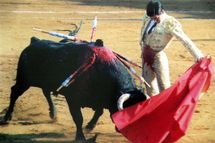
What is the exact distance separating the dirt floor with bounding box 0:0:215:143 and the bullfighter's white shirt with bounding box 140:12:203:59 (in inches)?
47.6

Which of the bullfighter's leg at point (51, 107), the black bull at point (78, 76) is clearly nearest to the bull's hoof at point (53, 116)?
the bullfighter's leg at point (51, 107)

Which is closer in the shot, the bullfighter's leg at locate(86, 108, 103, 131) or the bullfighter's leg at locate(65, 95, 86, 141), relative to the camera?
the bullfighter's leg at locate(65, 95, 86, 141)

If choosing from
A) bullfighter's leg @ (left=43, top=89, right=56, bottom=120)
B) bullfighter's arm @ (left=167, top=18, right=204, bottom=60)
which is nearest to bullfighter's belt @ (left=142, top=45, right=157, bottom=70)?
bullfighter's arm @ (left=167, top=18, right=204, bottom=60)

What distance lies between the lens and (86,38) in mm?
12867

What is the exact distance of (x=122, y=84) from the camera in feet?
21.9

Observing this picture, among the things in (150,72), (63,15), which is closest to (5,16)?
(63,15)

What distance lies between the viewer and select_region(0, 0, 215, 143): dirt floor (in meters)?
7.50

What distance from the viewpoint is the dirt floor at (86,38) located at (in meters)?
7.50

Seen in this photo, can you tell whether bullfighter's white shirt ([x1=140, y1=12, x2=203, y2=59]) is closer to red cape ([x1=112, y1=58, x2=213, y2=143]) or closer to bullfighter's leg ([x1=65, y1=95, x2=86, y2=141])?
red cape ([x1=112, y1=58, x2=213, y2=143])

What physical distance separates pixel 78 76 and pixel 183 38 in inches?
49.9

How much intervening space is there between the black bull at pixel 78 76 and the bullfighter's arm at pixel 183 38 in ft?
2.27

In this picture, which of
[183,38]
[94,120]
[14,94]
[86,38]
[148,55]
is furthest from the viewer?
[86,38]

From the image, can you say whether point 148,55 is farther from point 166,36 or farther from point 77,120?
point 77,120

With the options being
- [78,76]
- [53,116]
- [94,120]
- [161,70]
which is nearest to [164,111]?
[161,70]
